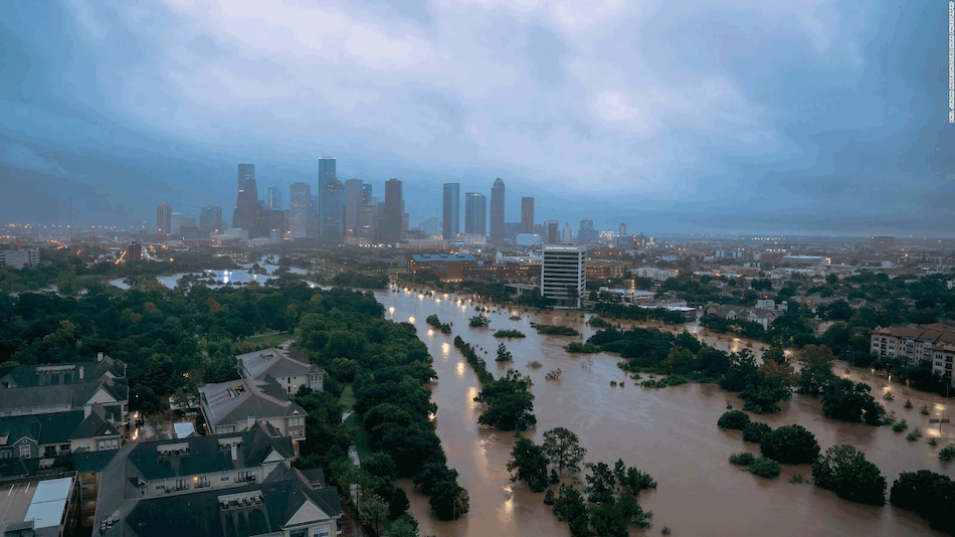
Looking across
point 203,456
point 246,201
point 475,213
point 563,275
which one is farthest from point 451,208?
point 203,456

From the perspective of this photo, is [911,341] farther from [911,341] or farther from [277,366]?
[277,366]

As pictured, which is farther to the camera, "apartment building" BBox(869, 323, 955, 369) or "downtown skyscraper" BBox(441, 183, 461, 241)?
"downtown skyscraper" BBox(441, 183, 461, 241)

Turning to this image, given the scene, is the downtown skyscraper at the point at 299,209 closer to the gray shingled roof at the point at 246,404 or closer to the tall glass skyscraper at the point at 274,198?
the tall glass skyscraper at the point at 274,198

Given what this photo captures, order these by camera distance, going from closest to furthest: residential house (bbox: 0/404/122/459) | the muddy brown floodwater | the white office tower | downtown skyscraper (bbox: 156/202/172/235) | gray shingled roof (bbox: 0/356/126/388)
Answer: residential house (bbox: 0/404/122/459) → the muddy brown floodwater → gray shingled roof (bbox: 0/356/126/388) → the white office tower → downtown skyscraper (bbox: 156/202/172/235)

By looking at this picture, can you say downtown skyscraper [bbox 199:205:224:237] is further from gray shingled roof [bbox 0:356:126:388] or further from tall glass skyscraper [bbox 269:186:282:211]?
gray shingled roof [bbox 0:356:126:388]

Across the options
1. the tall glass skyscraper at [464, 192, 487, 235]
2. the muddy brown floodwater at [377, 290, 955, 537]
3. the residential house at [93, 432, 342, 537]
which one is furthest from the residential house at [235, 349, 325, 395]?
the tall glass skyscraper at [464, 192, 487, 235]
